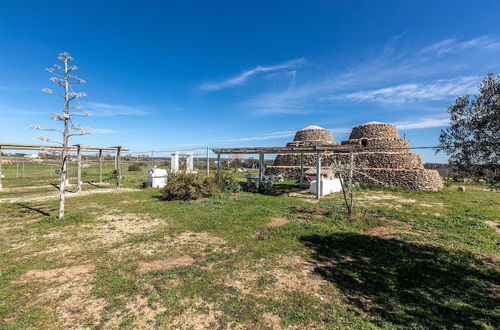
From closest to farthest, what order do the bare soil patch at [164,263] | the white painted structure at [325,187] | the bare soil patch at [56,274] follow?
the bare soil patch at [56,274] < the bare soil patch at [164,263] < the white painted structure at [325,187]

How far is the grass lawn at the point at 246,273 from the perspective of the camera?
320 centimetres

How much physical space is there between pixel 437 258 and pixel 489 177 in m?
2.24

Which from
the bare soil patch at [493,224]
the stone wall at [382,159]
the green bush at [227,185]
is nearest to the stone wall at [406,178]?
the stone wall at [382,159]

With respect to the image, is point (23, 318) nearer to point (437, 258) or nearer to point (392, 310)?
point (392, 310)

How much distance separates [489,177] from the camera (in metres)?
4.35

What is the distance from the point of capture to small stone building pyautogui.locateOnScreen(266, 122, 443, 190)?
66.3 feet

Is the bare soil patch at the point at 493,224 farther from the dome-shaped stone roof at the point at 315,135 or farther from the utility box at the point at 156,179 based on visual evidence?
the dome-shaped stone roof at the point at 315,135

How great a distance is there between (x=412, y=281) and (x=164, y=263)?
17.1 feet

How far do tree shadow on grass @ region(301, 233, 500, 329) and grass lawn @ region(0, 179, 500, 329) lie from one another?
24 mm

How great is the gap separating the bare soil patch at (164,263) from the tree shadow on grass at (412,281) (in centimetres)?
299

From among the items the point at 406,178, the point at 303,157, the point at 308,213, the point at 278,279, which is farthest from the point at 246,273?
the point at 303,157

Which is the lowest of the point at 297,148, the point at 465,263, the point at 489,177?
the point at 465,263

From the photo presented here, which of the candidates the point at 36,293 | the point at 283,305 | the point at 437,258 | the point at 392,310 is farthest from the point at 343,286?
the point at 36,293

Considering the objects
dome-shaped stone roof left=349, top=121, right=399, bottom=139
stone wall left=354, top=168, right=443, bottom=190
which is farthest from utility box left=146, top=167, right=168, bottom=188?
dome-shaped stone roof left=349, top=121, right=399, bottom=139
